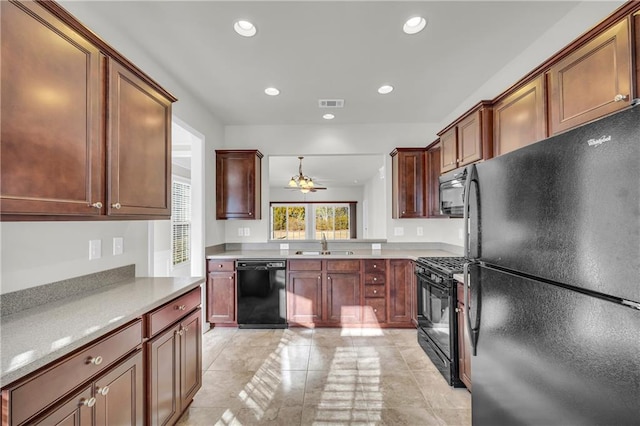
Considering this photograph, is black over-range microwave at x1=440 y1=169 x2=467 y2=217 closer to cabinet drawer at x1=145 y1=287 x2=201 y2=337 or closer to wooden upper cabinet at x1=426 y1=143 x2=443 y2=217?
wooden upper cabinet at x1=426 y1=143 x2=443 y2=217

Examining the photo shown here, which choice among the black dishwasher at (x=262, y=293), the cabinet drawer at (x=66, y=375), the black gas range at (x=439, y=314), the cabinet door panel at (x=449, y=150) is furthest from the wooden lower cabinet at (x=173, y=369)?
the cabinet door panel at (x=449, y=150)

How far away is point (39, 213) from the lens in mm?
1180

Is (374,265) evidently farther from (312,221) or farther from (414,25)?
(312,221)

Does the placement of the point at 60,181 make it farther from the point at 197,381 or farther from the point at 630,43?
the point at 630,43

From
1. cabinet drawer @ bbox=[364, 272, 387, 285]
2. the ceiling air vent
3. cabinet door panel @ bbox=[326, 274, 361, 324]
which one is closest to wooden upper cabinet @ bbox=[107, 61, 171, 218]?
the ceiling air vent

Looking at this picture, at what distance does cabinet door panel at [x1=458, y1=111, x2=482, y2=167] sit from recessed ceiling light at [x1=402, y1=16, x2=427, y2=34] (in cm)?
84

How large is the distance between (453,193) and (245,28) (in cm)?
207

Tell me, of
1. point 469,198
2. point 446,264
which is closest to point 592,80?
point 469,198

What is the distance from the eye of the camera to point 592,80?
141 cm

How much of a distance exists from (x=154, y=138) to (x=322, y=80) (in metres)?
1.68

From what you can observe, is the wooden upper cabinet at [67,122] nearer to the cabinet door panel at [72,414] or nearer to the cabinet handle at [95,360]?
the cabinet handle at [95,360]

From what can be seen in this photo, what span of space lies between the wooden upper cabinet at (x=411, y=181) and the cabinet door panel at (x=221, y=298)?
240 cm

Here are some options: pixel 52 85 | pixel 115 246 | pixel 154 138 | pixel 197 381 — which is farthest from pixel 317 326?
pixel 52 85

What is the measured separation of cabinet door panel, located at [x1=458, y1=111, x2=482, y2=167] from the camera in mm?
2389
